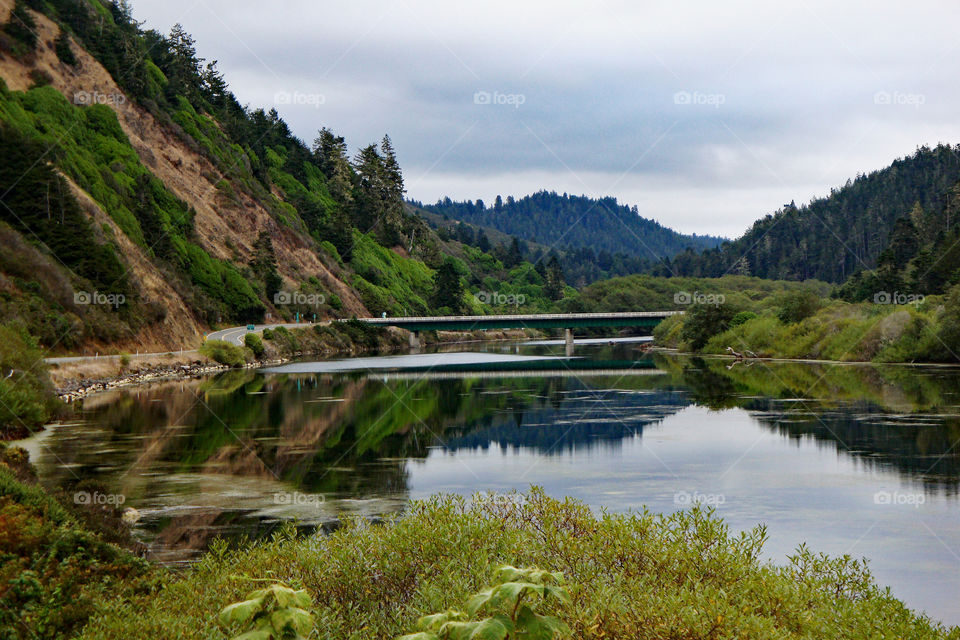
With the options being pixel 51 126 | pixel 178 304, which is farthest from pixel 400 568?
pixel 51 126

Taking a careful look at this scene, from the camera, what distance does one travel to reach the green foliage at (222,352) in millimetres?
82062

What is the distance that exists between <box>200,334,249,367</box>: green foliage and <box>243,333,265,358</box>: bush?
234 inches

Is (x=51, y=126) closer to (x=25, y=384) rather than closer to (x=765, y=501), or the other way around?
(x=25, y=384)

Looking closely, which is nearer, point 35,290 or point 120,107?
point 35,290

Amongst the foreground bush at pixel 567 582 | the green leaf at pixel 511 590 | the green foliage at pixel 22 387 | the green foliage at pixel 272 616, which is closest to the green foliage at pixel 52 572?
the foreground bush at pixel 567 582

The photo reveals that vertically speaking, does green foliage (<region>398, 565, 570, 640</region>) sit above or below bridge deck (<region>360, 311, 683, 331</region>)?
below

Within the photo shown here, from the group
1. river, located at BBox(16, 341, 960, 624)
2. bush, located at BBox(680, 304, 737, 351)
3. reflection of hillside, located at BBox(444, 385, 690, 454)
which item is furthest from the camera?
bush, located at BBox(680, 304, 737, 351)

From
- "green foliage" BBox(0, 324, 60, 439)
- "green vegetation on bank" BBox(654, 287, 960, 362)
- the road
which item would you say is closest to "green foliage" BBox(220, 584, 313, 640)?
"green foliage" BBox(0, 324, 60, 439)

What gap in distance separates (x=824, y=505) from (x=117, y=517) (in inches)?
723

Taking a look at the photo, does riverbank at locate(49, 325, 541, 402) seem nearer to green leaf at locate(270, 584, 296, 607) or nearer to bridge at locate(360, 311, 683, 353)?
bridge at locate(360, 311, 683, 353)

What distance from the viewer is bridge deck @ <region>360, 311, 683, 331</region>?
4621 inches

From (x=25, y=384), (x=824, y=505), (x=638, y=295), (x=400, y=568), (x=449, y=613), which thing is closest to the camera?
(x=449, y=613)

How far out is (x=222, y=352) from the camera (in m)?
82.8

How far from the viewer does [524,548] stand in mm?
12609
